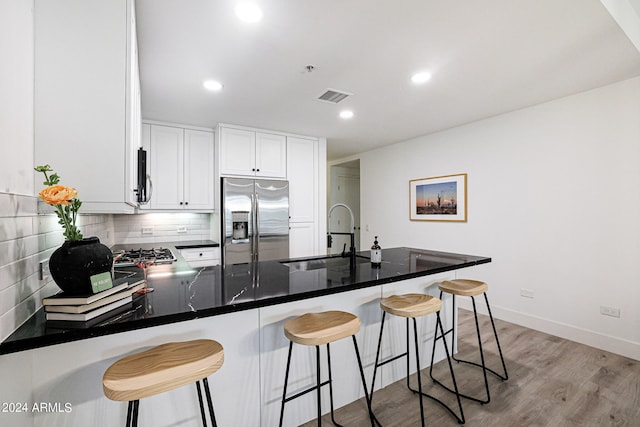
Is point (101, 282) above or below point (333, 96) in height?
below

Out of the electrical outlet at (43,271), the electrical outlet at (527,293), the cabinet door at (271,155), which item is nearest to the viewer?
the electrical outlet at (43,271)

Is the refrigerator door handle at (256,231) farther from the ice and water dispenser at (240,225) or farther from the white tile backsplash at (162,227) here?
the white tile backsplash at (162,227)

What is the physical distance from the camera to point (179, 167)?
379 cm

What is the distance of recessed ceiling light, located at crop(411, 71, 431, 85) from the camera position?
7.97 ft

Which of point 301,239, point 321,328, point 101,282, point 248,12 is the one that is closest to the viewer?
point 101,282

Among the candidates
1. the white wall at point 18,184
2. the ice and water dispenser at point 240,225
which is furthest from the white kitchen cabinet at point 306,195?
the white wall at point 18,184

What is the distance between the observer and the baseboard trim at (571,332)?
2.57 metres

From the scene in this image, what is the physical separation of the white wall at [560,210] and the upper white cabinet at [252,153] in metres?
2.35

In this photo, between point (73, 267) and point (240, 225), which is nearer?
point (73, 267)

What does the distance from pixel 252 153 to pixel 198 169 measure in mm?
763

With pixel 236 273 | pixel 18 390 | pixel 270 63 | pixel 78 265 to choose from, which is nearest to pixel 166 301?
pixel 78 265

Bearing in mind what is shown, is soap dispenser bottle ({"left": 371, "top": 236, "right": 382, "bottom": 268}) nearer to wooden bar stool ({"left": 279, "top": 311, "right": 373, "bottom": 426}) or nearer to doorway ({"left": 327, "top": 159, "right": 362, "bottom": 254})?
wooden bar stool ({"left": 279, "top": 311, "right": 373, "bottom": 426})

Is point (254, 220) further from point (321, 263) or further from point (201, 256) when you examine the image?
point (321, 263)

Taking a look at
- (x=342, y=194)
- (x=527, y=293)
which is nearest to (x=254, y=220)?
(x=342, y=194)
